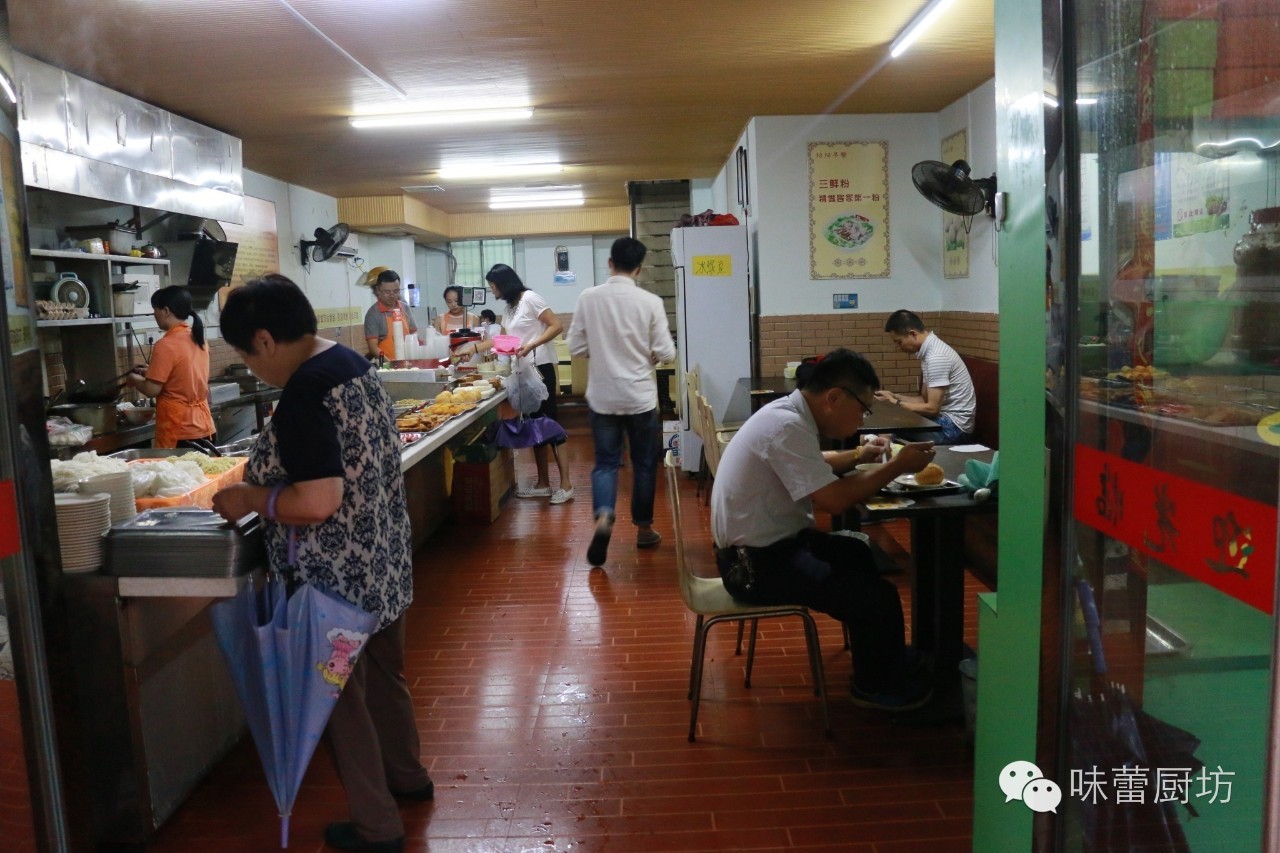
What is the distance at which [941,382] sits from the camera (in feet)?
19.5

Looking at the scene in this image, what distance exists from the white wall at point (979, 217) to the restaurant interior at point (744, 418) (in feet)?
0.15

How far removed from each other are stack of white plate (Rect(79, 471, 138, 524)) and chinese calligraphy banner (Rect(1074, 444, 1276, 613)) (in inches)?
99.4

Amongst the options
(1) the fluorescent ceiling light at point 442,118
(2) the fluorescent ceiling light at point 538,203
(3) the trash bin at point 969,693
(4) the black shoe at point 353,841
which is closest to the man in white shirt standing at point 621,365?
(1) the fluorescent ceiling light at point 442,118

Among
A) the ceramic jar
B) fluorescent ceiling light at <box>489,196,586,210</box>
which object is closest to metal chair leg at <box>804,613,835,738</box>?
the ceramic jar

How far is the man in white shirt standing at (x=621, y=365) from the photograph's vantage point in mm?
5711

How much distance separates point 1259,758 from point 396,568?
2.07 metres

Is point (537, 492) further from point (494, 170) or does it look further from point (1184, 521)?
point (1184, 521)

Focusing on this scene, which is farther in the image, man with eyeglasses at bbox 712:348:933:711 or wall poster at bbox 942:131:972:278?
wall poster at bbox 942:131:972:278

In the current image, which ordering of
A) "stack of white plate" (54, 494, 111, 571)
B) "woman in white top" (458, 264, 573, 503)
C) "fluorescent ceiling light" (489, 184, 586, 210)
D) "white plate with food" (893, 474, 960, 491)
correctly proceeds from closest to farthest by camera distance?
1. "stack of white plate" (54, 494, 111, 571)
2. "white plate with food" (893, 474, 960, 491)
3. "woman in white top" (458, 264, 573, 503)
4. "fluorescent ceiling light" (489, 184, 586, 210)

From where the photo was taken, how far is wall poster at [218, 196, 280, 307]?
8.91 metres

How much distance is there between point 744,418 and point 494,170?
503 centimetres

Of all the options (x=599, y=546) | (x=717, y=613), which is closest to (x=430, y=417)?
(x=599, y=546)

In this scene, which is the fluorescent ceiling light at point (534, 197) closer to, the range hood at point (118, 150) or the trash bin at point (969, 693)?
the range hood at point (118, 150)

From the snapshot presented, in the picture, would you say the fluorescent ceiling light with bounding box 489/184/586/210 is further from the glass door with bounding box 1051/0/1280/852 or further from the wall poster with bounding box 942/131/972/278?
the glass door with bounding box 1051/0/1280/852
